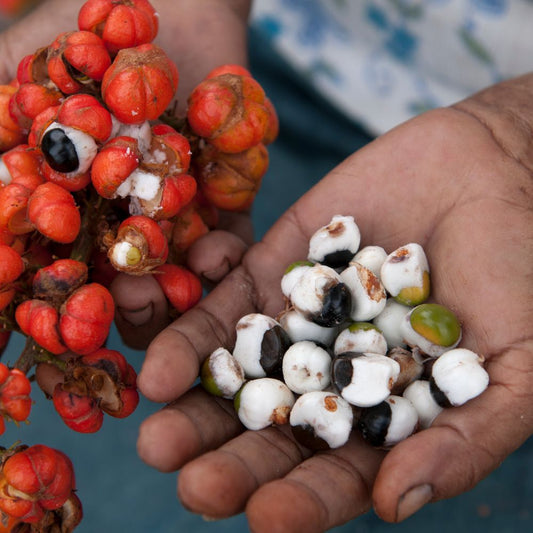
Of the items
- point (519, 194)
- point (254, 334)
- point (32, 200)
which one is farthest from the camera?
point (519, 194)

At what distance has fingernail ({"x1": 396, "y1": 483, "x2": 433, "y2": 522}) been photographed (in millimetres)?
1298

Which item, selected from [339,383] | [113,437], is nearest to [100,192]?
[339,383]

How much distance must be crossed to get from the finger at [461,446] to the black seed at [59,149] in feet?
3.13

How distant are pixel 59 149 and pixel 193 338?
540 mm

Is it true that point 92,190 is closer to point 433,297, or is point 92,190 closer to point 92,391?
point 92,391

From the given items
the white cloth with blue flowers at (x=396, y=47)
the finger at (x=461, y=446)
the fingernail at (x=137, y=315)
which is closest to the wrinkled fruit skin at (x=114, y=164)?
the fingernail at (x=137, y=315)

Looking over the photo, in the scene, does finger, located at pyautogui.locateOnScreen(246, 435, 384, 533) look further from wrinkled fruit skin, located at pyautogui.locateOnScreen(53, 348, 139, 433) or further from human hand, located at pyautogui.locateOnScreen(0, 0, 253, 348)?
human hand, located at pyautogui.locateOnScreen(0, 0, 253, 348)

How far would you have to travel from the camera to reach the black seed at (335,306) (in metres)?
1.66

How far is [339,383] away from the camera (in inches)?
62.1

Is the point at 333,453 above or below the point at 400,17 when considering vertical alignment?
below

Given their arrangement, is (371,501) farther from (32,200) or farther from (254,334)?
(32,200)

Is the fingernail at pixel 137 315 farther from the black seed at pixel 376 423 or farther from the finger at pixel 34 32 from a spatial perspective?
the finger at pixel 34 32

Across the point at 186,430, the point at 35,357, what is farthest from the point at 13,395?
the point at 186,430

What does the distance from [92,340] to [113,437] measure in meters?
1.60
